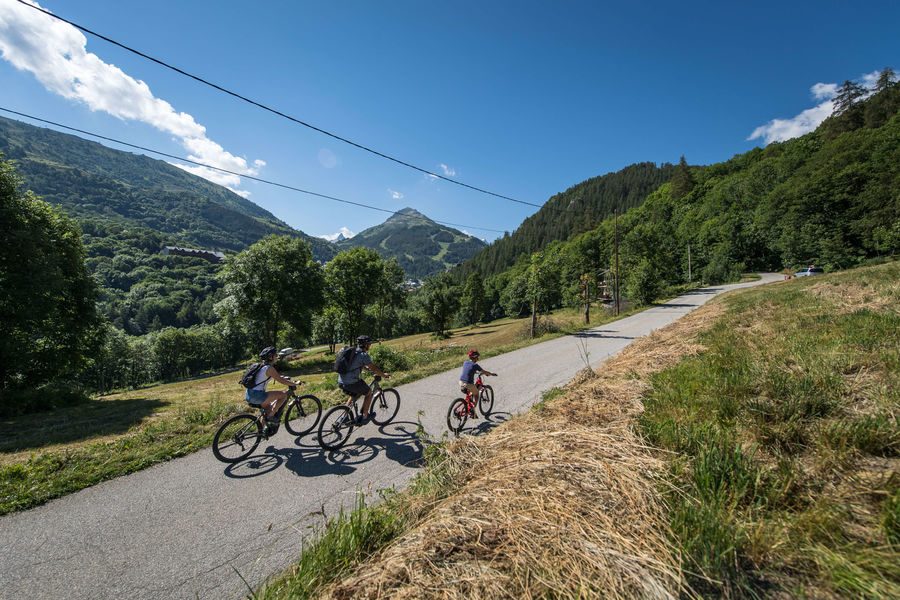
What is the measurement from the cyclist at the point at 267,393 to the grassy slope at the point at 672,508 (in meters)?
3.86

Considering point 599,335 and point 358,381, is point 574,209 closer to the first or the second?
point 599,335

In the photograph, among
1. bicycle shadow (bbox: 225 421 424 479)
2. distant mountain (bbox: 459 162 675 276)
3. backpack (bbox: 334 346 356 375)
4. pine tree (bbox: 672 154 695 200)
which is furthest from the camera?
distant mountain (bbox: 459 162 675 276)

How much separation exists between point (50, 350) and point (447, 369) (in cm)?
1943

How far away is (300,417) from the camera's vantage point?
24.5 feet

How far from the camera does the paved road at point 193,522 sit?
3.31 metres

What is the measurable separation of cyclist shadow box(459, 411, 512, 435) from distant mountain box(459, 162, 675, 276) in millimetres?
132228

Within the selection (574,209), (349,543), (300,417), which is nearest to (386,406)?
(300,417)

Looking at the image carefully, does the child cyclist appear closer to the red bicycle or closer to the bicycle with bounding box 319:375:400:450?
the red bicycle

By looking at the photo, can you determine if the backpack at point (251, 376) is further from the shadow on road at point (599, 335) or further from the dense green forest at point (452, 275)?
the shadow on road at point (599, 335)

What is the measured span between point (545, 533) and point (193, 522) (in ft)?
14.6

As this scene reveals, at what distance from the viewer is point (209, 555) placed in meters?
3.62

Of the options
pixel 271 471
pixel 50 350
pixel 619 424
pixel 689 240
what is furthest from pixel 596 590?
pixel 689 240

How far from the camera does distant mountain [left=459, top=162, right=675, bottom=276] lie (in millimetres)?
143500

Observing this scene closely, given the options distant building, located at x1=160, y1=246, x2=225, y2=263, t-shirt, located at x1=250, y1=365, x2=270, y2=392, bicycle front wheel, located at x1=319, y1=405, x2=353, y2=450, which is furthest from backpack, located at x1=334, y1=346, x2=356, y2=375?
distant building, located at x1=160, y1=246, x2=225, y2=263
